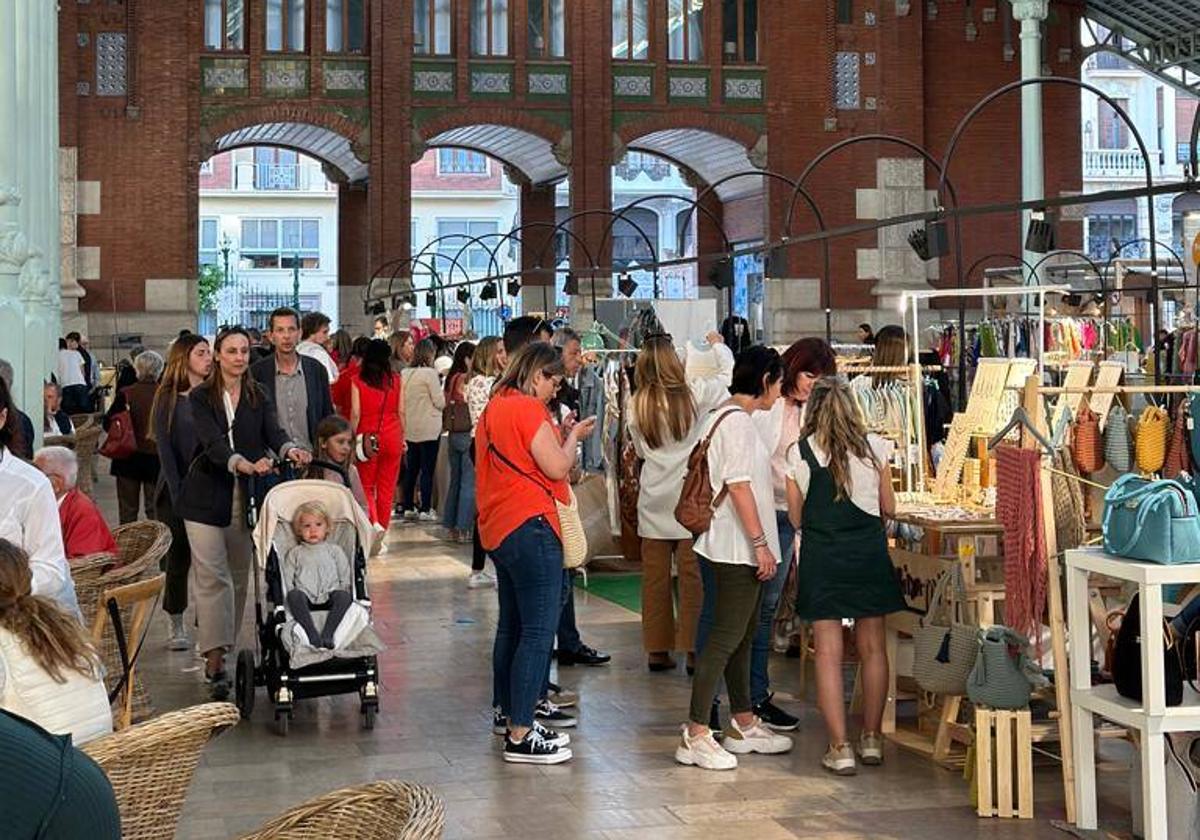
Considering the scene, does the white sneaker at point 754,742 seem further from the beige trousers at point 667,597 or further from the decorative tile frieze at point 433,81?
the decorative tile frieze at point 433,81

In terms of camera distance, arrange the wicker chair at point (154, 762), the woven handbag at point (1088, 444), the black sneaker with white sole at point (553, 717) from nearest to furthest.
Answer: the wicker chair at point (154, 762)
the black sneaker with white sole at point (553, 717)
the woven handbag at point (1088, 444)

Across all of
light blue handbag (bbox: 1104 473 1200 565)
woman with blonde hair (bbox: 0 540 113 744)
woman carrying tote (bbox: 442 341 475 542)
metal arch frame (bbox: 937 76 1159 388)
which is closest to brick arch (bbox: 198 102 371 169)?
metal arch frame (bbox: 937 76 1159 388)

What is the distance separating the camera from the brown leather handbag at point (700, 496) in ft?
23.8

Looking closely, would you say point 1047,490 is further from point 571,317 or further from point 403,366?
point 571,317

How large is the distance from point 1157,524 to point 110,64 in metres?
27.9

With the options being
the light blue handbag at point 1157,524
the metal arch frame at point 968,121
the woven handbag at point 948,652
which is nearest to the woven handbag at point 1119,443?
the metal arch frame at point 968,121

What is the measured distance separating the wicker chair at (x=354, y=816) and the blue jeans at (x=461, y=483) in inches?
451

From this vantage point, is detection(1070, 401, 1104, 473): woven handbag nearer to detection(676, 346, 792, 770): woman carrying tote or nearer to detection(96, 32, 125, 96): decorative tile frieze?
detection(676, 346, 792, 770): woman carrying tote

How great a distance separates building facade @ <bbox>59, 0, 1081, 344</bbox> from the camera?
31047 millimetres

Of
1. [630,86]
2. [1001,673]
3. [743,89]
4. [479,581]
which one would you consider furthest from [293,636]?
[743,89]

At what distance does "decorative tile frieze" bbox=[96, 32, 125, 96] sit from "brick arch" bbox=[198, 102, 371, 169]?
157 centimetres

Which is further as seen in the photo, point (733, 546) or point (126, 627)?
point (733, 546)

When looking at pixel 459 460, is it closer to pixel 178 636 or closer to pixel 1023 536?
pixel 178 636

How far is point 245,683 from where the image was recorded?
8266 millimetres
